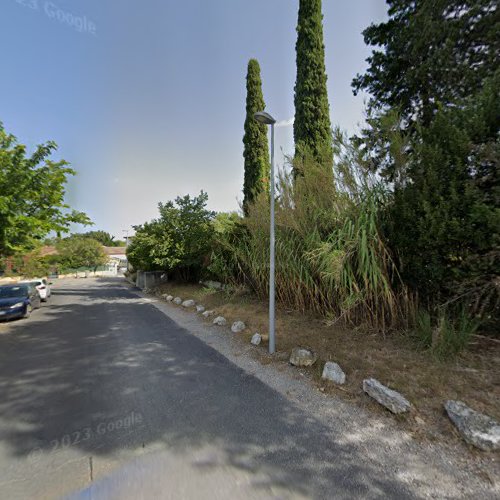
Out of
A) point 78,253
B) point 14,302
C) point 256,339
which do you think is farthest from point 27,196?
point 78,253

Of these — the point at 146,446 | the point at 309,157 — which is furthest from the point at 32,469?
the point at 309,157

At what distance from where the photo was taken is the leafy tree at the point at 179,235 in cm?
1223

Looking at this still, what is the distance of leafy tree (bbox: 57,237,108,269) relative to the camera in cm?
4056

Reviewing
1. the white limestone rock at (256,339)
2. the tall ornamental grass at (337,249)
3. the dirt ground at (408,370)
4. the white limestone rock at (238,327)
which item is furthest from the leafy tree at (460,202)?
the white limestone rock at (238,327)

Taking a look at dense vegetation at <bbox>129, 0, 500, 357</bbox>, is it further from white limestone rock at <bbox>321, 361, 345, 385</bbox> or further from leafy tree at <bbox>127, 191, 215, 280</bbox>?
leafy tree at <bbox>127, 191, 215, 280</bbox>

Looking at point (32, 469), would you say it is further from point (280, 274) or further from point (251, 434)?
point (280, 274)

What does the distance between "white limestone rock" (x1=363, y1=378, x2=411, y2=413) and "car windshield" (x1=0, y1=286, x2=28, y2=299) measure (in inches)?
432

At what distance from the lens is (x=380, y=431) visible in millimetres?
2576

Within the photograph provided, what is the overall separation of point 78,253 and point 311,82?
45.2 metres

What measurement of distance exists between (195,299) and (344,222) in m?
7.24

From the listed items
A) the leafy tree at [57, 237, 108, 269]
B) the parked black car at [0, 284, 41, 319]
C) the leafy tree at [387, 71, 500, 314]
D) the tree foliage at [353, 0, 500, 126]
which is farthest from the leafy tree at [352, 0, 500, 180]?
the leafy tree at [57, 237, 108, 269]

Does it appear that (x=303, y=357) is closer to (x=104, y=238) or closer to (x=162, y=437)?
(x=162, y=437)

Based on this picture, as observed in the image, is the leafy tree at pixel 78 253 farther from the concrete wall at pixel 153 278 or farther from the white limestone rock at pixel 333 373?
the white limestone rock at pixel 333 373

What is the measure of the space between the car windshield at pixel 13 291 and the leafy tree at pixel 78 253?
1450 inches
